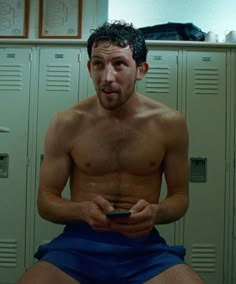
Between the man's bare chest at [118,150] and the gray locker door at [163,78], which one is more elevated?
the gray locker door at [163,78]

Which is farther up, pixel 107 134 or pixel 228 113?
pixel 228 113

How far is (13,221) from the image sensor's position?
271cm

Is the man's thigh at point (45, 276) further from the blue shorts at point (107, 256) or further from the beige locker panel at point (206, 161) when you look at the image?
the beige locker panel at point (206, 161)

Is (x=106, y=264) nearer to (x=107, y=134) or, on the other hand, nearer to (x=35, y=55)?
(x=107, y=134)

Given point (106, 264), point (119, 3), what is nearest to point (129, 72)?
point (106, 264)

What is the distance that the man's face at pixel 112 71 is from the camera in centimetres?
151

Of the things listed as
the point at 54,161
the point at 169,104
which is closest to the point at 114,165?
the point at 54,161

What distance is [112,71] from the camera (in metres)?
1.51

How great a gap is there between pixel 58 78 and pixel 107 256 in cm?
159

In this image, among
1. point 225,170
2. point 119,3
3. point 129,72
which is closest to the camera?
point 129,72

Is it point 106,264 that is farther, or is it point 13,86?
point 13,86

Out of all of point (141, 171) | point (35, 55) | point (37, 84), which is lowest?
point (141, 171)

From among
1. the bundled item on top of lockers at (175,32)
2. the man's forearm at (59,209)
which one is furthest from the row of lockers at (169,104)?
the man's forearm at (59,209)

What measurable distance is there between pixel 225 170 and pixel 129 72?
4.62ft
